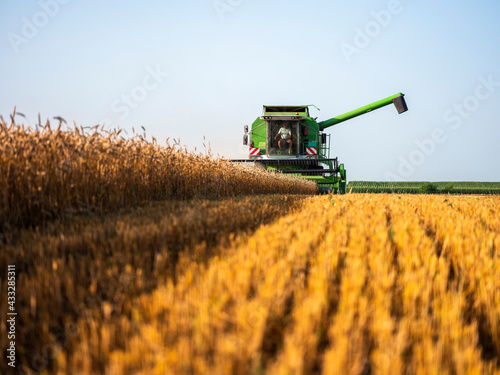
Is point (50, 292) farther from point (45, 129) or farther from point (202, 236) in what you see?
point (45, 129)

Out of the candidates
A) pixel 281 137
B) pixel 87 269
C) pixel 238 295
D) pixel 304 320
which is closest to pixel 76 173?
pixel 87 269

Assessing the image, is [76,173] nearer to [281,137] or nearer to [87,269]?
[87,269]

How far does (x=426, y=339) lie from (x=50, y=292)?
1691mm

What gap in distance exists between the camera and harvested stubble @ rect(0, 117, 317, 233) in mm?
3307

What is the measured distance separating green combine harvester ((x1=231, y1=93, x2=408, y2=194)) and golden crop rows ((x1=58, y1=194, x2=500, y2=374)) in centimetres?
1060

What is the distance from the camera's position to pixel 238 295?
140 cm

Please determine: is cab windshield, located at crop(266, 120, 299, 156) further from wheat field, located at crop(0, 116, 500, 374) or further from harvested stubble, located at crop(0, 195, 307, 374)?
harvested stubble, located at crop(0, 195, 307, 374)

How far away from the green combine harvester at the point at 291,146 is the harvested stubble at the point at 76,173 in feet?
24.0

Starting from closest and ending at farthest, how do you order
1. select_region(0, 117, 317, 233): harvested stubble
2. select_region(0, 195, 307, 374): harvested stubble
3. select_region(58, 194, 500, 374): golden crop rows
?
1. select_region(58, 194, 500, 374): golden crop rows
2. select_region(0, 195, 307, 374): harvested stubble
3. select_region(0, 117, 317, 233): harvested stubble

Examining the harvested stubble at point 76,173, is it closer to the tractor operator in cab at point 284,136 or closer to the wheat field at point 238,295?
the wheat field at point 238,295

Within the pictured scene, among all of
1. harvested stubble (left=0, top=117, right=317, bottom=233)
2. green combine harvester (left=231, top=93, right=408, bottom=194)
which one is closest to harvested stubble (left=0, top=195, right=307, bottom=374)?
harvested stubble (left=0, top=117, right=317, bottom=233)

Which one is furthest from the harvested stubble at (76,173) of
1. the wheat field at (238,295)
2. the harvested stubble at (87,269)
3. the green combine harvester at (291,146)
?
the green combine harvester at (291,146)

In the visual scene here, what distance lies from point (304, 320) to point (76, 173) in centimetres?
326

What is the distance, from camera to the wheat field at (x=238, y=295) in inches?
43.3
